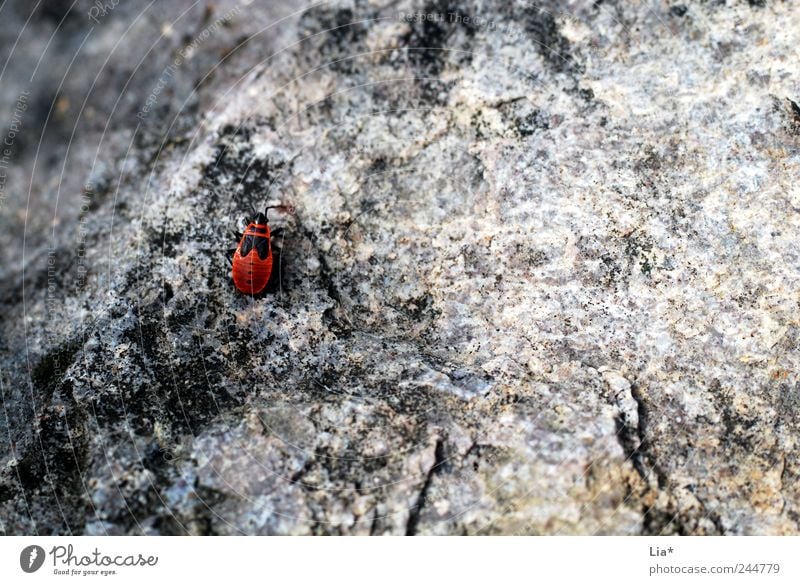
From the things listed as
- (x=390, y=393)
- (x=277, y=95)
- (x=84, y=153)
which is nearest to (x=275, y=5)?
(x=277, y=95)

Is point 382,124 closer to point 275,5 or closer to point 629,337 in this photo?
point 275,5

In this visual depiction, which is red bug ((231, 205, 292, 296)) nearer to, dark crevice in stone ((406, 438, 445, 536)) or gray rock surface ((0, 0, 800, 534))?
gray rock surface ((0, 0, 800, 534))

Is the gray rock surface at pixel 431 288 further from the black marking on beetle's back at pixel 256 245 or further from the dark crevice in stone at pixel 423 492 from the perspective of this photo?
the black marking on beetle's back at pixel 256 245

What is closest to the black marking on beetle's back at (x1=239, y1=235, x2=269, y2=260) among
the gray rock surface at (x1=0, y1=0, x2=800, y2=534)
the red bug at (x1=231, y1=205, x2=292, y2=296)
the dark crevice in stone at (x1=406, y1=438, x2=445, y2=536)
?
the red bug at (x1=231, y1=205, x2=292, y2=296)

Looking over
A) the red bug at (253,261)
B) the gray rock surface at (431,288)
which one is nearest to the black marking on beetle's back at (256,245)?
the red bug at (253,261)

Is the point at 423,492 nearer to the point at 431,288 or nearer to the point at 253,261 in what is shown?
the point at 431,288

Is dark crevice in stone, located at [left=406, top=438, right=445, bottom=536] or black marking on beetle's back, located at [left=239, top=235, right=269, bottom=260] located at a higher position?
black marking on beetle's back, located at [left=239, top=235, right=269, bottom=260]

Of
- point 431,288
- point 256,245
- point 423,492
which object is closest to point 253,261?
point 256,245
